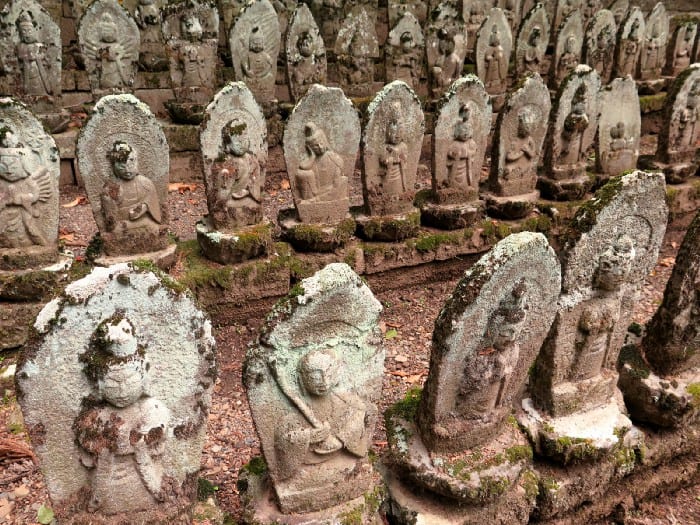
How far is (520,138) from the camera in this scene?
6.04m

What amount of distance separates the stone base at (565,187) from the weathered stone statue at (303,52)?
3.37 metres

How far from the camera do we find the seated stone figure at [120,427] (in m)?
2.25

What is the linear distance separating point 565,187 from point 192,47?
A: 475 centimetres

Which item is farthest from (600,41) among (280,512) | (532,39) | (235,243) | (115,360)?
(115,360)

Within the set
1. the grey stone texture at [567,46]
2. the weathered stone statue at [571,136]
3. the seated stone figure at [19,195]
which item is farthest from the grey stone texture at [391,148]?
the grey stone texture at [567,46]

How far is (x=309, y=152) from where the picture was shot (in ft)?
17.2

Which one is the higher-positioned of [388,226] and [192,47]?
[192,47]

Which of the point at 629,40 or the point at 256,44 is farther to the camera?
the point at 629,40

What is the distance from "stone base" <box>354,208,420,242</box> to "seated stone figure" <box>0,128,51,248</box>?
8.66ft

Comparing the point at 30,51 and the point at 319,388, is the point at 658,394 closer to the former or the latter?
the point at 319,388

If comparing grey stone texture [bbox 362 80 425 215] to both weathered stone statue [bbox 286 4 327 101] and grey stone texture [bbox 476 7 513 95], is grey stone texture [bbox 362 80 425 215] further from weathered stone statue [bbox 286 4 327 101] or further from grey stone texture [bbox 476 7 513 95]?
grey stone texture [bbox 476 7 513 95]

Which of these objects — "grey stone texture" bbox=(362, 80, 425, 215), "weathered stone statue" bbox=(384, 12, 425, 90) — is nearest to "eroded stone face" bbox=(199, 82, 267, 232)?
"grey stone texture" bbox=(362, 80, 425, 215)

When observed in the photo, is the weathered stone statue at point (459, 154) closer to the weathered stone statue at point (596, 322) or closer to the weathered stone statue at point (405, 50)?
the weathered stone statue at point (596, 322)

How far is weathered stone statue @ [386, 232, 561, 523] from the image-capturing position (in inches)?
107
